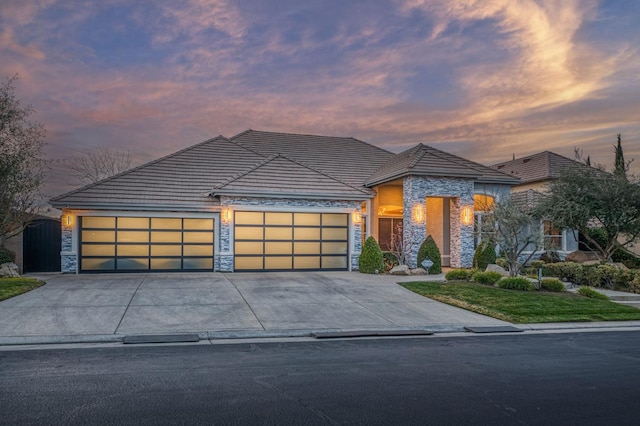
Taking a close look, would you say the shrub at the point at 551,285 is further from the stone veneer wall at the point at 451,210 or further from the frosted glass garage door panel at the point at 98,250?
the frosted glass garage door panel at the point at 98,250

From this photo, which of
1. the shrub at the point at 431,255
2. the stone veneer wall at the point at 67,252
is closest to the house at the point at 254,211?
the stone veneer wall at the point at 67,252

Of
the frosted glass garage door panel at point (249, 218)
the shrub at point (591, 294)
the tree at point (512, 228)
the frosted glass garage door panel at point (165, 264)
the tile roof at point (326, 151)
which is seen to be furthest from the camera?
the tile roof at point (326, 151)

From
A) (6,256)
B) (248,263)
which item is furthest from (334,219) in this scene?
(6,256)

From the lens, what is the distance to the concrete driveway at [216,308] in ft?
31.6

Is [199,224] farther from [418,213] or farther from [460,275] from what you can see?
[460,275]

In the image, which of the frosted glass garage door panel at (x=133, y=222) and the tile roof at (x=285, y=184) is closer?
the frosted glass garage door panel at (x=133, y=222)

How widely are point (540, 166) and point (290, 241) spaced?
16056 millimetres

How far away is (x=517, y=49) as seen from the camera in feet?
57.5

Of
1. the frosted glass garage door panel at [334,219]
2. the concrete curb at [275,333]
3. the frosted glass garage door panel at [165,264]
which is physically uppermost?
the frosted glass garage door panel at [334,219]

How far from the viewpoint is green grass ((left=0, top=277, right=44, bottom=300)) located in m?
12.5

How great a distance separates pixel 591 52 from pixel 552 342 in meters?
12.8

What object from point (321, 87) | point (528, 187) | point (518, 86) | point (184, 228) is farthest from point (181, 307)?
point (528, 187)

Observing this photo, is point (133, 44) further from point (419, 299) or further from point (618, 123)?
point (618, 123)

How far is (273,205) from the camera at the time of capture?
1942cm
